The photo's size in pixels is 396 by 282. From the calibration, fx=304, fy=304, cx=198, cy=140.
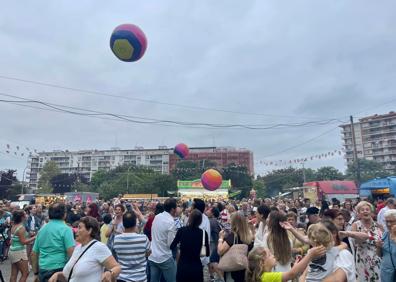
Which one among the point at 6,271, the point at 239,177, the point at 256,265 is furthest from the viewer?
the point at 239,177

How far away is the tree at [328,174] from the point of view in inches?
3041

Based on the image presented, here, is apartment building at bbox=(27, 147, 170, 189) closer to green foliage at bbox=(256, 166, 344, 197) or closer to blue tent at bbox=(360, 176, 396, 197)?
green foliage at bbox=(256, 166, 344, 197)

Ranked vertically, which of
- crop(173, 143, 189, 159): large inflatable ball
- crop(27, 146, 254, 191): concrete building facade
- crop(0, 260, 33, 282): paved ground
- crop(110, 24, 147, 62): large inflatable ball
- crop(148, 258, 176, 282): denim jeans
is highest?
crop(27, 146, 254, 191): concrete building facade

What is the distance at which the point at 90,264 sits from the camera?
2969mm

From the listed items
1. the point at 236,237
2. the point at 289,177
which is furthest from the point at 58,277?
the point at 289,177

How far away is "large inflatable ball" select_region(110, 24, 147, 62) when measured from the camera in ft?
24.1

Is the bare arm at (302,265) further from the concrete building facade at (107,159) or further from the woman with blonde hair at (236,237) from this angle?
the concrete building facade at (107,159)

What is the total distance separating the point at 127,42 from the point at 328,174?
264 feet

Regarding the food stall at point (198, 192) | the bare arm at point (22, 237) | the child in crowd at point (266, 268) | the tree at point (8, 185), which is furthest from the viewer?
the tree at point (8, 185)

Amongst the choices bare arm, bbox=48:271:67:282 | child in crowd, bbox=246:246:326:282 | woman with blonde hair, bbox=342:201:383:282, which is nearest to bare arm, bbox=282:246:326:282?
child in crowd, bbox=246:246:326:282

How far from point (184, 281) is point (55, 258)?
5.62 ft

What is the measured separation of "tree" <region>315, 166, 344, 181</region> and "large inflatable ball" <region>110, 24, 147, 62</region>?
258 ft

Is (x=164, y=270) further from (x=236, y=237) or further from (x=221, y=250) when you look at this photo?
(x=236, y=237)

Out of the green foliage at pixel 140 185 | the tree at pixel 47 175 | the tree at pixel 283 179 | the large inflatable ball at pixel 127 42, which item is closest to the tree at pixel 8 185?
the green foliage at pixel 140 185
